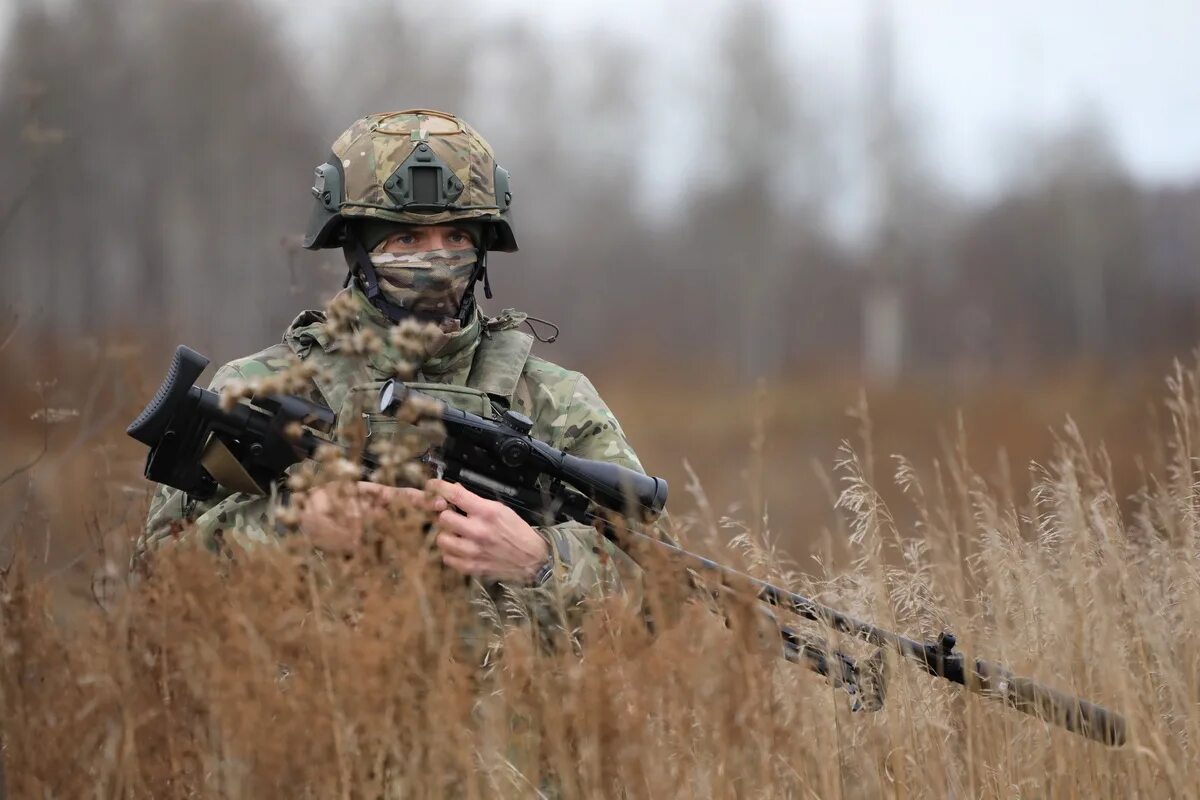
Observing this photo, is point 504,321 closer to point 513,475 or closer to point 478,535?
point 513,475

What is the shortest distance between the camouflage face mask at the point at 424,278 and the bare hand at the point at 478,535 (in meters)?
0.69

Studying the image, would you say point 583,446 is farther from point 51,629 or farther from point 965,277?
point 965,277

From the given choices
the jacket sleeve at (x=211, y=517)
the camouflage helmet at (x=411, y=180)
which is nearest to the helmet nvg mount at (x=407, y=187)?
the camouflage helmet at (x=411, y=180)

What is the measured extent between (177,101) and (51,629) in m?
20.4

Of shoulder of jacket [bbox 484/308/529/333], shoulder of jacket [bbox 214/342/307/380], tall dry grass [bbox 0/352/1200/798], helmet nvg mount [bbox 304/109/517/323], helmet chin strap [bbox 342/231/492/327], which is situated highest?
helmet nvg mount [bbox 304/109/517/323]

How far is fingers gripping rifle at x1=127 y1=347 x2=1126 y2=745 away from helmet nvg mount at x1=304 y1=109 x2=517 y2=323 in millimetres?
613

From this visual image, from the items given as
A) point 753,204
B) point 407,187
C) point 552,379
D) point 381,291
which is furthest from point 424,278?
point 753,204

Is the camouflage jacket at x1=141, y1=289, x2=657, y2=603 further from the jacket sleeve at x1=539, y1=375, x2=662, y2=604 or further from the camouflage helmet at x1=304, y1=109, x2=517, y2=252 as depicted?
the camouflage helmet at x1=304, y1=109, x2=517, y2=252

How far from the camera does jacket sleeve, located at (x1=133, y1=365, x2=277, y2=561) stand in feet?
10.5

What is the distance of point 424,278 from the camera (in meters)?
3.61

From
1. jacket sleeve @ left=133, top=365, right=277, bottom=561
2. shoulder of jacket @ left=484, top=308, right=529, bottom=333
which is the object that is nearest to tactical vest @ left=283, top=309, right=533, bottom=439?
shoulder of jacket @ left=484, top=308, right=529, bottom=333

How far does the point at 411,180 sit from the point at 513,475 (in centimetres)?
94

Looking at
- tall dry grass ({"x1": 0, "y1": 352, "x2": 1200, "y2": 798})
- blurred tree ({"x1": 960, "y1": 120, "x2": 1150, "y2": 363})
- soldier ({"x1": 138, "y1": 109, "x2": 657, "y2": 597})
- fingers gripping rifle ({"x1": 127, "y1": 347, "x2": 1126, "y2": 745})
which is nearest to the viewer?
tall dry grass ({"x1": 0, "y1": 352, "x2": 1200, "y2": 798})

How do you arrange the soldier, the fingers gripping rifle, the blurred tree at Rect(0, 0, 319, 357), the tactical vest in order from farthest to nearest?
the blurred tree at Rect(0, 0, 319, 357) → the tactical vest → the soldier → the fingers gripping rifle
